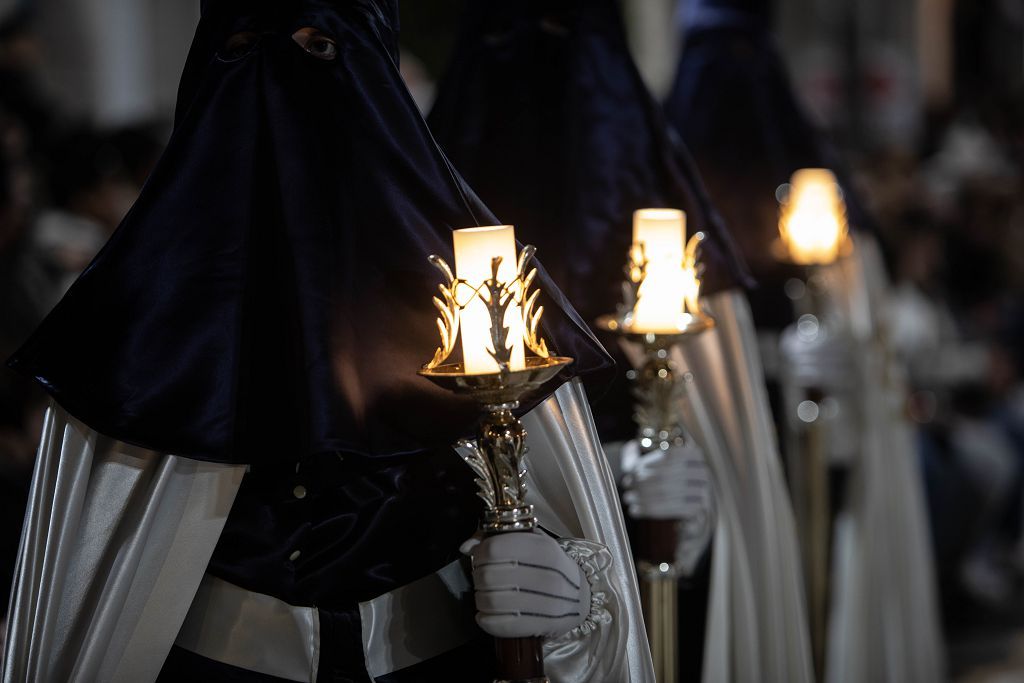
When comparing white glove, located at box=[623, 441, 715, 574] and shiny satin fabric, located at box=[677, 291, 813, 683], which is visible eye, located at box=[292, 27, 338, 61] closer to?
white glove, located at box=[623, 441, 715, 574]

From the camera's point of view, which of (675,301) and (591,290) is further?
(591,290)

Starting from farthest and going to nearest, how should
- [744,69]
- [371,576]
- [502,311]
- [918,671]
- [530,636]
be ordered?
[918,671]
[744,69]
[371,576]
[530,636]
[502,311]

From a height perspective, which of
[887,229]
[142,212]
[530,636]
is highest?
[887,229]

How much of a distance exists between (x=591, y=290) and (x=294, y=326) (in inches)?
42.6

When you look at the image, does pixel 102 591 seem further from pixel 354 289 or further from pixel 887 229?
pixel 887 229

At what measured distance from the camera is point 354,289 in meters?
2.09


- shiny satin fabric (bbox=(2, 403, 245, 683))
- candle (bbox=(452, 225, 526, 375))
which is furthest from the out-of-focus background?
candle (bbox=(452, 225, 526, 375))

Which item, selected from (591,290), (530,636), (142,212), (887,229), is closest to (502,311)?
(530,636)

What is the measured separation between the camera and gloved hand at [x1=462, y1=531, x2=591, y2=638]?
1944 millimetres

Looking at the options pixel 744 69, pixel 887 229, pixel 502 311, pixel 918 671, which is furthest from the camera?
pixel 887 229

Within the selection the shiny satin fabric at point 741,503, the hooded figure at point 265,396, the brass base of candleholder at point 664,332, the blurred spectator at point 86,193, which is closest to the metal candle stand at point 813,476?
the shiny satin fabric at point 741,503

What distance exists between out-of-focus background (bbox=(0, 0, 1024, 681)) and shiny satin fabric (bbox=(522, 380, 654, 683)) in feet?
5.66

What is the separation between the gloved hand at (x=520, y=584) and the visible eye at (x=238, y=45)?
35.8 inches

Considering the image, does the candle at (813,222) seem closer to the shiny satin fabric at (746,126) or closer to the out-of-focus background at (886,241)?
the shiny satin fabric at (746,126)
